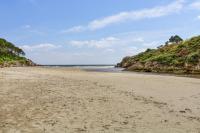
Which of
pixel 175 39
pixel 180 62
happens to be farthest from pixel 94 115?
pixel 175 39

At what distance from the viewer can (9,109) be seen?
13656 millimetres

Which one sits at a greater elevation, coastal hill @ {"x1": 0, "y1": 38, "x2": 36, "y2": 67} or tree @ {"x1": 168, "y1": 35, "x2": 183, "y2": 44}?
tree @ {"x1": 168, "y1": 35, "x2": 183, "y2": 44}

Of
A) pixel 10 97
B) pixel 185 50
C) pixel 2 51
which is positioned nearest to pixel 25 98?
pixel 10 97

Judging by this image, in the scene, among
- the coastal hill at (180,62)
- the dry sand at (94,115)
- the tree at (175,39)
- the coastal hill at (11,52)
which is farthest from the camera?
the tree at (175,39)

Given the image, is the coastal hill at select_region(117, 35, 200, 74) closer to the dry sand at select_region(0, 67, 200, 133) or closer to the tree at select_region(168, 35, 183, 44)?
the dry sand at select_region(0, 67, 200, 133)

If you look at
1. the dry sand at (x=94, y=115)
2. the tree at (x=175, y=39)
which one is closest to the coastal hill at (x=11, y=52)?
the tree at (x=175, y=39)

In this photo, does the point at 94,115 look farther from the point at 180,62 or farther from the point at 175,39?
the point at 175,39

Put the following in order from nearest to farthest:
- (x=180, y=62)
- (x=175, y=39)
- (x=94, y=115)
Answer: (x=94, y=115) → (x=180, y=62) → (x=175, y=39)

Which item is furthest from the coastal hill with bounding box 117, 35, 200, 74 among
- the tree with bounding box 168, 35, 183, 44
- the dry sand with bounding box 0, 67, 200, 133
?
the tree with bounding box 168, 35, 183, 44

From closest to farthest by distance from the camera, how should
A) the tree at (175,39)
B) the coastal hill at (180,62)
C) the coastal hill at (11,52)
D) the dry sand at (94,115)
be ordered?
the dry sand at (94,115), the coastal hill at (180,62), the coastal hill at (11,52), the tree at (175,39)

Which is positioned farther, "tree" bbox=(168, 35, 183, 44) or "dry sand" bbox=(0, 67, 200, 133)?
"tree" bbox=(168, 35, 183, 44)

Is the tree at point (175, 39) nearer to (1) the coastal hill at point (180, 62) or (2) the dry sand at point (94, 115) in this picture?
(1) the coastal hill at point (180, 62)

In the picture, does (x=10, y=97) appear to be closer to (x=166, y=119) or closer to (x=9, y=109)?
(x=9, y=109)

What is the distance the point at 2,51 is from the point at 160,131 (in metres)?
145
